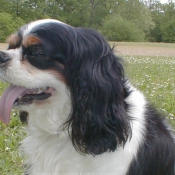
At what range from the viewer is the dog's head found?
269 cm

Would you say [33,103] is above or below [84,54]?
below

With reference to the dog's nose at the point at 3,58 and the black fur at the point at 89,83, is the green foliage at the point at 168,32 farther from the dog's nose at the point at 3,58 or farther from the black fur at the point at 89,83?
the dog's nose at the point at 3,58

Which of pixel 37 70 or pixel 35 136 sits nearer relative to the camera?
pixel 37 70

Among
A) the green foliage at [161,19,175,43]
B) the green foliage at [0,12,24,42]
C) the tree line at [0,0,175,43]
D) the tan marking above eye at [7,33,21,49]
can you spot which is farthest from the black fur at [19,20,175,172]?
the green foliage at [161,19,175,43]

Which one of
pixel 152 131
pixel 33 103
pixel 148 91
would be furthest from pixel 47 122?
pixel 148 91

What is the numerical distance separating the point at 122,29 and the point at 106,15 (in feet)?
17.4

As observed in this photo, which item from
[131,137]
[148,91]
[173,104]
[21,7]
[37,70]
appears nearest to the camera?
[37,70]

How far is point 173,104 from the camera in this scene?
229 inches

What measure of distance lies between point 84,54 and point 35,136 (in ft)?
2.70

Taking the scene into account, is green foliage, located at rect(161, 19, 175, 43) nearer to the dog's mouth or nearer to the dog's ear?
the dog's ear

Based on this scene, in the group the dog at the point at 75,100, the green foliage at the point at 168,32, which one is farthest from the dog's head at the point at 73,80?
the green foliage at the point at 168,32

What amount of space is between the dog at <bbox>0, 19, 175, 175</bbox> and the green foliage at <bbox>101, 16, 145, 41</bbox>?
162ft

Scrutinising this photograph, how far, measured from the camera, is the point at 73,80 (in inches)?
109

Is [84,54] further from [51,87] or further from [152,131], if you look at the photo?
[152,131]
